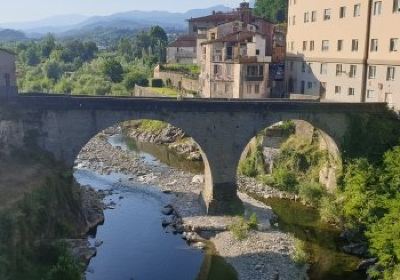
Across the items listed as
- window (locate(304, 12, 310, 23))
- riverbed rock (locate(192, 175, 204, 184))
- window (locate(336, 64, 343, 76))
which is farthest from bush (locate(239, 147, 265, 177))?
window (locate(304, 12, 310, 23))

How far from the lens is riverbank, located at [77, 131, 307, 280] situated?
84.8 ft

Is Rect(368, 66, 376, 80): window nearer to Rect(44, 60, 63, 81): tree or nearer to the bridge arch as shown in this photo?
the bridge arch

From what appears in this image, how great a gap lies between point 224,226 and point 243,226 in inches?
55.0

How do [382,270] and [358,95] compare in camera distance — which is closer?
[382,270]

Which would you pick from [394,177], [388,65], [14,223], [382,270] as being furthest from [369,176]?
[14,223]

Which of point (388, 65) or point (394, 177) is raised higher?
point (388, 65)

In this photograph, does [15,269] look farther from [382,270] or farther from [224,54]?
[224,54]

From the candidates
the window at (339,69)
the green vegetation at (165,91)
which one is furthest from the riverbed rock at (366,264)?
the green vegetation at (165,91)

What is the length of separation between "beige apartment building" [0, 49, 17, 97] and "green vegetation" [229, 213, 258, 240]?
1654 centimetres

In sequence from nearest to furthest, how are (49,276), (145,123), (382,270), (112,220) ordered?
(49,276)
(382,270)
(112,220)
(145,123)

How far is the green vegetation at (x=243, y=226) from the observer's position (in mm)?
28766

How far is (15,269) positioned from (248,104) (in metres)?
17.5

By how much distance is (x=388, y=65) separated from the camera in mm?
35219

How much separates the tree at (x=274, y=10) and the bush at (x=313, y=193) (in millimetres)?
55833
